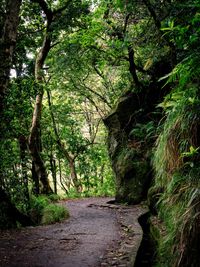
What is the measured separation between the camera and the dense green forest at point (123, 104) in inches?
166

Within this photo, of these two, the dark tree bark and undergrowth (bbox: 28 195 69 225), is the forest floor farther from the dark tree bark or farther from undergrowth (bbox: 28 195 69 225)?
the dark tree bark

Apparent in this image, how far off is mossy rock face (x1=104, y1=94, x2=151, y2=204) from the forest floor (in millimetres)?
1669

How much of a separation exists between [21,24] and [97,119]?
39.6ft

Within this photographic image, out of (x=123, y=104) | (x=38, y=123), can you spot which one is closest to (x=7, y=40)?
(x=123, y=104)

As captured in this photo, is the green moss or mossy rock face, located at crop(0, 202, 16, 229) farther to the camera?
the green moss

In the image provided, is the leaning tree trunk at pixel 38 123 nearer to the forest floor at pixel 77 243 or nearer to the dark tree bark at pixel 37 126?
the dark tree bark at pixel 37 126

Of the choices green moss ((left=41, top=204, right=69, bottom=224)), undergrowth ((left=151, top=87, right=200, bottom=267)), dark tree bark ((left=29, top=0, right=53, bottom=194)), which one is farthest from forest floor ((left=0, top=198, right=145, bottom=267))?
dark tree bark ((left=29, top=0, right=53, bottom=194))

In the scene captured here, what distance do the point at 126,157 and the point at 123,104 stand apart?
212 centimetres

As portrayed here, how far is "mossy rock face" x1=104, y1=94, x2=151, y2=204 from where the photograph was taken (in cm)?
1104

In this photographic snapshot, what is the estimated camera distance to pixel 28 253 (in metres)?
5.85

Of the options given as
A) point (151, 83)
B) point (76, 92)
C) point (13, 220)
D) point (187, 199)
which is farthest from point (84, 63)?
point (187, 199)

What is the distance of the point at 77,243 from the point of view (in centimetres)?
645

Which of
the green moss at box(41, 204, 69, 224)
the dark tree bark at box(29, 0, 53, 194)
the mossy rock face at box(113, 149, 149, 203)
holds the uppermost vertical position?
the dark tree bark at box(29, 0, 53, 194)

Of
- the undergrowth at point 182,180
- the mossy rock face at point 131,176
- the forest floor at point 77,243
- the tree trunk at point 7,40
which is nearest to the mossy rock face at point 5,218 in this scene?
the forest floor at point 77,243
